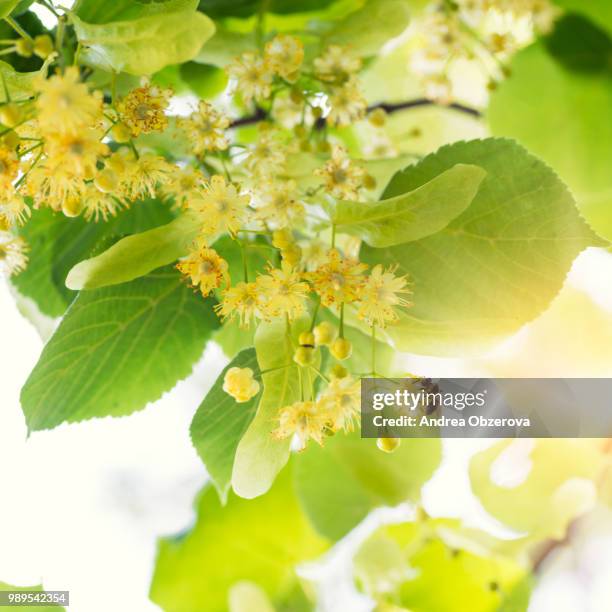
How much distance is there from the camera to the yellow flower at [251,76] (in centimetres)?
50

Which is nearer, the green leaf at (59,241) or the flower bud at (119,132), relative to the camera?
the flower bud at (119,132)

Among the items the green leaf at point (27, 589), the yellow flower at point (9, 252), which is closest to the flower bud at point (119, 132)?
the yellow flower at point (9, 252)

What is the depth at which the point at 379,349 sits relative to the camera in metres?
0.51

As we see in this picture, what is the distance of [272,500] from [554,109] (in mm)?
503

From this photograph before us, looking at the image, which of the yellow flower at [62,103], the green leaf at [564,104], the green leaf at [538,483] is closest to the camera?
the yellow flower at [62,103]

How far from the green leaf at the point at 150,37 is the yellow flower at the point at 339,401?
7.5 inches

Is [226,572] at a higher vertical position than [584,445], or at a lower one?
lower

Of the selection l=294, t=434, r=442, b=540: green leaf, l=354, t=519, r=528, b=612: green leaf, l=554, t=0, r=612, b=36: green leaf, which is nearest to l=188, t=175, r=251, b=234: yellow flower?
l=294, t=434, r=442, b=540: green leaf

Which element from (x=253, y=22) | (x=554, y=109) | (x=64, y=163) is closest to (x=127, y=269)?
(x=64, y=163)

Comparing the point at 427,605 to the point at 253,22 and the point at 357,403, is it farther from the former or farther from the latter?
the point at 253,22

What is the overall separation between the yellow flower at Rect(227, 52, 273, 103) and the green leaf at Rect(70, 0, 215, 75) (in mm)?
138

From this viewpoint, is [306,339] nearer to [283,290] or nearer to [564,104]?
[283,290]

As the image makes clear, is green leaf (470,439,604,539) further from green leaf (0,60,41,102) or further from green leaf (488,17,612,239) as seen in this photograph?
green leaf (0,60,41,102)

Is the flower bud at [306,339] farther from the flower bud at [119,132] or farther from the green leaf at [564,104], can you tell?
the green leaf at [564,104]
